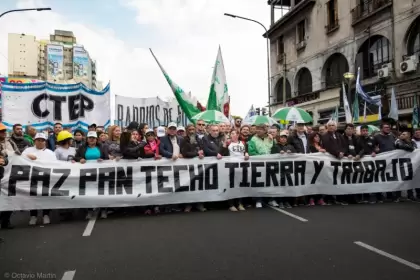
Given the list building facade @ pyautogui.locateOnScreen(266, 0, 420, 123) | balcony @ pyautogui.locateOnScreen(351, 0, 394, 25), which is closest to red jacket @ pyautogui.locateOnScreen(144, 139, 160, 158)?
building facade @ pyautogui.locateOnScreen(266, 0, 420, 123)

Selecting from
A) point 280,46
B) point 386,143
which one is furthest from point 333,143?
point 280,46

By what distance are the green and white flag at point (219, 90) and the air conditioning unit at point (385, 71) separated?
1454cm

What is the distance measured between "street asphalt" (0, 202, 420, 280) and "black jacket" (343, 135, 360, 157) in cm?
192

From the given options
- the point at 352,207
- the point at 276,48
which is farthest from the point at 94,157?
the point at 276,48

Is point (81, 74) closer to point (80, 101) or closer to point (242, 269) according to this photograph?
point (80, 101)

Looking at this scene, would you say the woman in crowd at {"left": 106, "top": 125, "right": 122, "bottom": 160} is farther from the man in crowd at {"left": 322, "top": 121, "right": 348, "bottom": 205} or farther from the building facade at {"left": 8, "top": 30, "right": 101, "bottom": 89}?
the building facade at {"left": 8, "top": 30, "right": 101, "bottom": 89}

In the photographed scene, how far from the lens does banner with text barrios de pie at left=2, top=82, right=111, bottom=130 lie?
942 centimetres

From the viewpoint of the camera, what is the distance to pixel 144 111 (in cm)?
1388

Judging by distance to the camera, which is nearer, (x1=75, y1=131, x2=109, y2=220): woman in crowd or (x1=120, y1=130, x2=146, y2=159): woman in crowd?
(x1=75, y1=131, x2=109, y2=220): woman in crowd

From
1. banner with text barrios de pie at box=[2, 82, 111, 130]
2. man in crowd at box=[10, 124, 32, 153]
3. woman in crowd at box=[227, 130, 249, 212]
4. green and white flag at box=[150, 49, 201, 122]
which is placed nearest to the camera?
man in crowd at box=[10, 124, 32, 153]

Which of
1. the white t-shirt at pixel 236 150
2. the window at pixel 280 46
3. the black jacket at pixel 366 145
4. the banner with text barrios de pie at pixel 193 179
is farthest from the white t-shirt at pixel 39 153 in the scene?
the window at pixel 280 46

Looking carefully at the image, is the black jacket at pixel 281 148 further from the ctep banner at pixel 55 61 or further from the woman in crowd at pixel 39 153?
the ctep banner at pixel 55 61

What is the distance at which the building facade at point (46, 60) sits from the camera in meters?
107

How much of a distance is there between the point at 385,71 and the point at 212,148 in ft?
57.4
